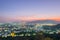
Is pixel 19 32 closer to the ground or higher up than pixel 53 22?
closer to the ground

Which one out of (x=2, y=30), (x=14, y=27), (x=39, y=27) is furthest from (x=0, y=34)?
(x=39, y=27)

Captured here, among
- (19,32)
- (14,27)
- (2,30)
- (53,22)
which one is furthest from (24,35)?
(53,22)

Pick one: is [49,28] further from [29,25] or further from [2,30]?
[2,30]

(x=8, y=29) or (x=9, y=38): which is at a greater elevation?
(x=8, y=29)

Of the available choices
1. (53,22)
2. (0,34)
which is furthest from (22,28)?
(53,22)

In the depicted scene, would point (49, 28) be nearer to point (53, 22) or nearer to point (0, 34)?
point (53, 22)

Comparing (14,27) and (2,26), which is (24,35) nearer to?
(14,27)

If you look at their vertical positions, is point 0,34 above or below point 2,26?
below
